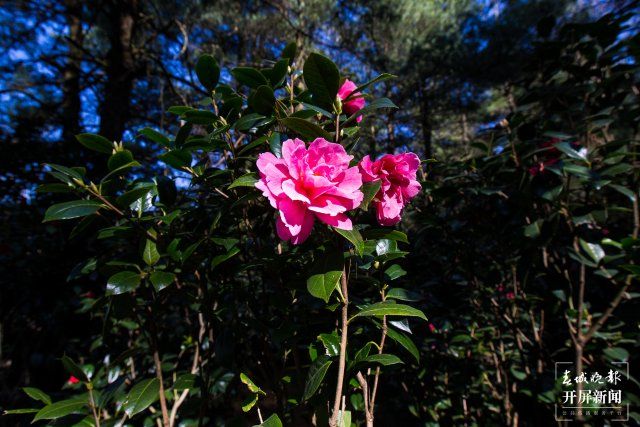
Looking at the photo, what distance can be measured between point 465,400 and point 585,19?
20.7ft

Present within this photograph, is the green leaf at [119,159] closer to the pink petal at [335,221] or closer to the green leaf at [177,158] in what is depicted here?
the green leaf at [177,158]

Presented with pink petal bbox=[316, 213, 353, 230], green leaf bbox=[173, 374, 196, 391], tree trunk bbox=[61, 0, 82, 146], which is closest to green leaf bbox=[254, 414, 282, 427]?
green leaf bbox=[173, 374, 196, 391]

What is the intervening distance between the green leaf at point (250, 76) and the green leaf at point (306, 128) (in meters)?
0.17

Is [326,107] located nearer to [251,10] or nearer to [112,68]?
[112,68]

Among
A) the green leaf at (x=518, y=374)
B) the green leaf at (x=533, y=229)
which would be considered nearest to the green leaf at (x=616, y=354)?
the green leaf at (x=518, y=374)

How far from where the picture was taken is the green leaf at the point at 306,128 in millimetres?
620

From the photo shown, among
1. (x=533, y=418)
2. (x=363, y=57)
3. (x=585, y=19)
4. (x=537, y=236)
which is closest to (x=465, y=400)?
(x=533, y=418)

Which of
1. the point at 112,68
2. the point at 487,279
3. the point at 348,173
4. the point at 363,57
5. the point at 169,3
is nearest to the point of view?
the point at 348,173

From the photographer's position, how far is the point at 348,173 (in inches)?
22.9

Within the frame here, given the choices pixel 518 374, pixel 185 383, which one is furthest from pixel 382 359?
pixel 518 374

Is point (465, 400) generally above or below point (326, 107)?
below

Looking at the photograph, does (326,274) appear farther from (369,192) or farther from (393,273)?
(393,273)

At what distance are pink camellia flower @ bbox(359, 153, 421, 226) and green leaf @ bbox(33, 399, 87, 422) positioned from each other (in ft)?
2.99

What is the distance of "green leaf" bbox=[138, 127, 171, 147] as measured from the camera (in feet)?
2.50
